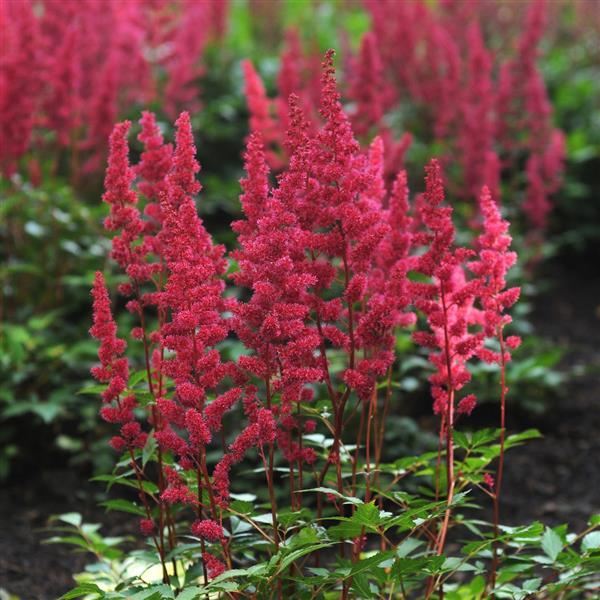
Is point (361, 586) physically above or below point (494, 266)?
below

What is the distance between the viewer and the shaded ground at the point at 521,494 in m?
4.06

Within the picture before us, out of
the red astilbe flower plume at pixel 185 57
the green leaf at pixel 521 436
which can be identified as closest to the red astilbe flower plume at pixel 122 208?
the green leaf at pixel 521 436

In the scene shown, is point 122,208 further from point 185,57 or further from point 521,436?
point 185,57

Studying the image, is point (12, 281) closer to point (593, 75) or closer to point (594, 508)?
point (594, 508)

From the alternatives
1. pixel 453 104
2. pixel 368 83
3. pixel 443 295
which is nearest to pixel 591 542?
pixel 443 295

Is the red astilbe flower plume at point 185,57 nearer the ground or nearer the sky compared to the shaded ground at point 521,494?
nearer the sky

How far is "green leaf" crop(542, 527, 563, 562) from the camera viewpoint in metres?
2.80

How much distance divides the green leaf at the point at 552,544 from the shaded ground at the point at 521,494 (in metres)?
1.81

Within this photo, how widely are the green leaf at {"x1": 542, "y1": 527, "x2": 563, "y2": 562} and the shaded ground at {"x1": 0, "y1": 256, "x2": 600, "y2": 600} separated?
1.81 metres

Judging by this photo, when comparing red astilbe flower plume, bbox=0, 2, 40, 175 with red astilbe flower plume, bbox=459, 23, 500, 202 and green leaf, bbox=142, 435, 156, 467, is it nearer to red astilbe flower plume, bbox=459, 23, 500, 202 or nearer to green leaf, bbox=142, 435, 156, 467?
red astilbe flower plume, bbox=459, 23, 500, 202

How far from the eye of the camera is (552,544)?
9.33 feet

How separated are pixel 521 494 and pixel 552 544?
223 centimetres

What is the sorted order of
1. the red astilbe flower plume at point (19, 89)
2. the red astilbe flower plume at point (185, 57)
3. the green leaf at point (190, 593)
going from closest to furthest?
the green leaf at point (190, 593) → the red astilbe flower plume at point (19, 89) → the red astilbe flower plume at point (185, 57)

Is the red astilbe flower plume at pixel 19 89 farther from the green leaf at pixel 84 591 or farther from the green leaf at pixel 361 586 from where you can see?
the green leaf at pixel 361 586
